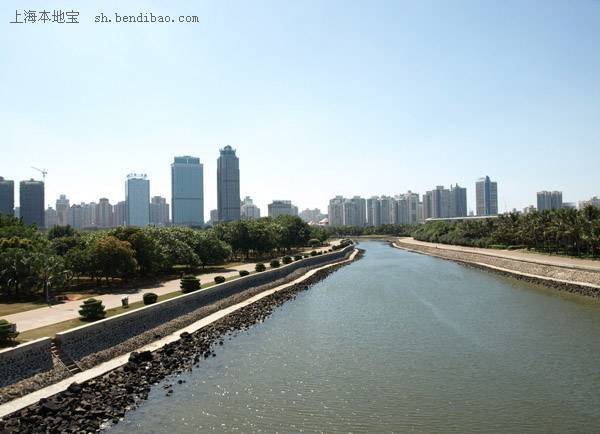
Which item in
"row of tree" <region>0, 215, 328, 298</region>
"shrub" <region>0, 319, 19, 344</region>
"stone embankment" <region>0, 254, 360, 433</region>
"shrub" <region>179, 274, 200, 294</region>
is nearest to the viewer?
"stone embankment" <region>0, 254, 360, 433</region>

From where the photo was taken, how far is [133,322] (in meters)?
26.2

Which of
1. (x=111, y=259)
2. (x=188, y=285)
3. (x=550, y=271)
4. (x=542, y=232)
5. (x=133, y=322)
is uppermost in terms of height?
(x=542, y=232)

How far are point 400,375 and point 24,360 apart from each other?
15883 millimetres

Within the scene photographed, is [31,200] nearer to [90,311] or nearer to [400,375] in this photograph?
[90,311]

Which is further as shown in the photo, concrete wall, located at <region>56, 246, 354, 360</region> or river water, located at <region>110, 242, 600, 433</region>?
concrete wall, located at <region>56, 246, 354, 360</region>

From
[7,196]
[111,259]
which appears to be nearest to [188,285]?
[111,259]

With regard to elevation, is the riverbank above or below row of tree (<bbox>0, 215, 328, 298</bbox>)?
below

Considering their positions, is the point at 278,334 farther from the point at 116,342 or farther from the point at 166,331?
the point at 116,342

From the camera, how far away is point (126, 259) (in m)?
39.3

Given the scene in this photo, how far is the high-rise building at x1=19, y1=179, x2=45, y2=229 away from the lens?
A: 19212 cm

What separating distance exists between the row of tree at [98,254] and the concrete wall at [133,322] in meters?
7.66

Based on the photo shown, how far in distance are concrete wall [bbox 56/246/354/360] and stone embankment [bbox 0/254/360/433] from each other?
1.86 meters

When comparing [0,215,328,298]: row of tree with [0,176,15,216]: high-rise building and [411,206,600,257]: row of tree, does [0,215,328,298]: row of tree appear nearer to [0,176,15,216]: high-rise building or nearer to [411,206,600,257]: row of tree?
[411,206,600,257]: row of tree

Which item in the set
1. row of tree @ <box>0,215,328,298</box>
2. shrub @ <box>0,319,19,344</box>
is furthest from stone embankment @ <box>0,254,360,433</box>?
row of tree @ <box>0,215,328,298</box>
